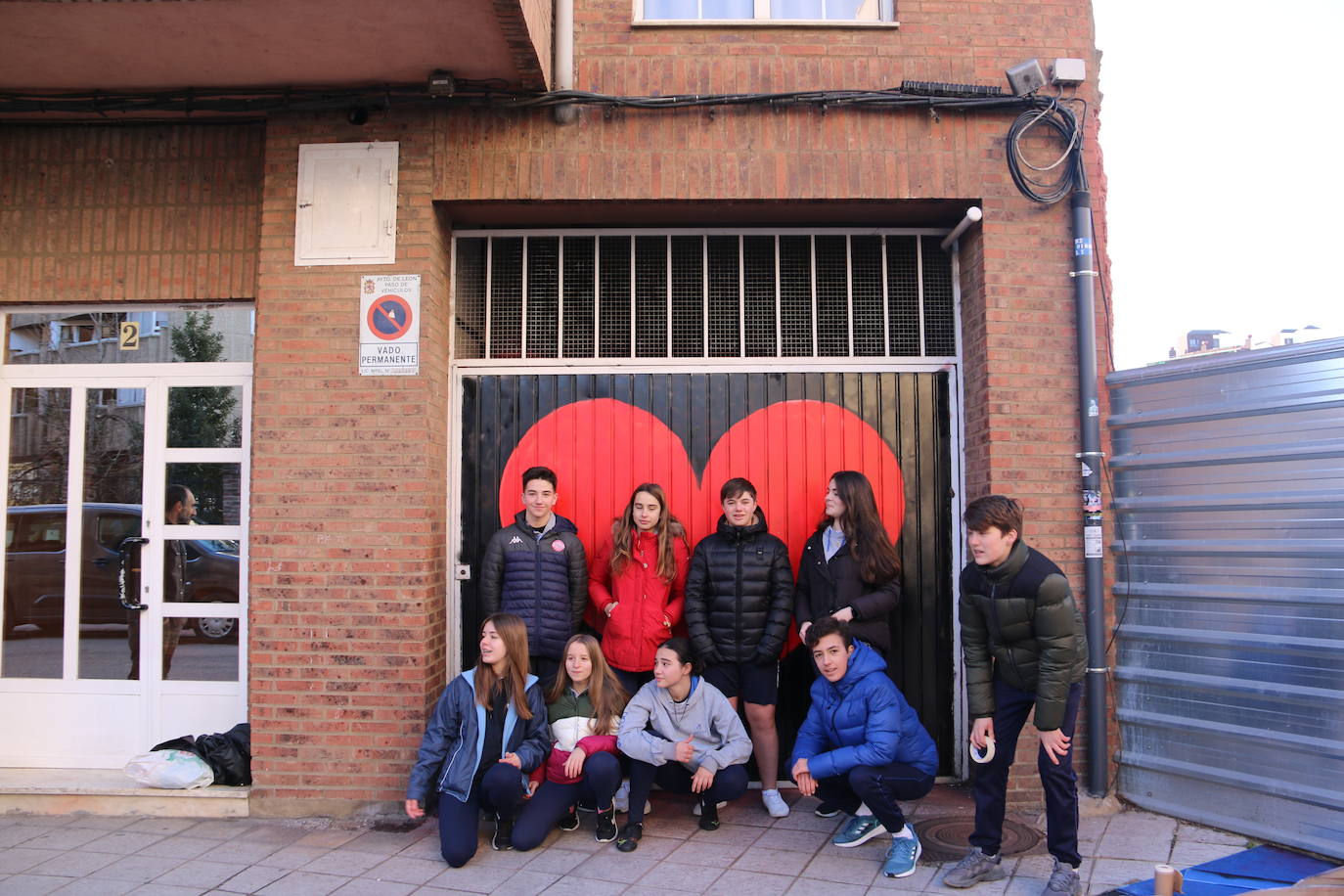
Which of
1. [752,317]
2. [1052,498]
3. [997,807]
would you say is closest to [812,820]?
[997,807]

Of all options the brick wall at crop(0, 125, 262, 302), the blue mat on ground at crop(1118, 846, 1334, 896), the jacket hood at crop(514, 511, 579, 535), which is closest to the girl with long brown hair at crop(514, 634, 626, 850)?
the jacket hood at crop(514, 511, 579, 535)

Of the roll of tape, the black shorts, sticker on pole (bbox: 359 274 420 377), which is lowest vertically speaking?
the roll of tape

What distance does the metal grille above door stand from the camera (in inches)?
225

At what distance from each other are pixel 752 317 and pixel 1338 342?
3.01m

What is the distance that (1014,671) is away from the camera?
4.04 m

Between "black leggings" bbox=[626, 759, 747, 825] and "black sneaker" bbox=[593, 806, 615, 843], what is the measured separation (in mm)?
95

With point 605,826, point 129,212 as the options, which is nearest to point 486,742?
point 605,826

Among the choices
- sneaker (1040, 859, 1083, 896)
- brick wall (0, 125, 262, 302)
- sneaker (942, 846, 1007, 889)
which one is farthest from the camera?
brick wall (0, 125, 262, 302)

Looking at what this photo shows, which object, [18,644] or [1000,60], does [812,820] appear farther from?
[18,644]

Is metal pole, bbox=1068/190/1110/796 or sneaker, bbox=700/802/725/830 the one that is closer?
sneaker, bbox=700/802/725/830

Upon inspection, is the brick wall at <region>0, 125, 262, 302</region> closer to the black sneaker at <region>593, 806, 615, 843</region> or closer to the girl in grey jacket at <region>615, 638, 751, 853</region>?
the girl in grey jacket at <region>615, 638, 751, 853</region>

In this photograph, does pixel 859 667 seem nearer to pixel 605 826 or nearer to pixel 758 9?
pixel 605 826

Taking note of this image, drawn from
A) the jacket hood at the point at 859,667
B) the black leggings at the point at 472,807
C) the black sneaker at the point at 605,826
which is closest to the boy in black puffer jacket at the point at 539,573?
the black leggings at the point at 472,807

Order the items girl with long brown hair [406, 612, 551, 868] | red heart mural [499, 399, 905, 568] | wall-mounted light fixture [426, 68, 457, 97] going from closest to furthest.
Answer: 1. girl with long brown hair [406, 612, 551, 868]
2. wall-mounted light fixture [426, 68, 457, 97]
3. red heart mural [499, 399, 905, 568]
